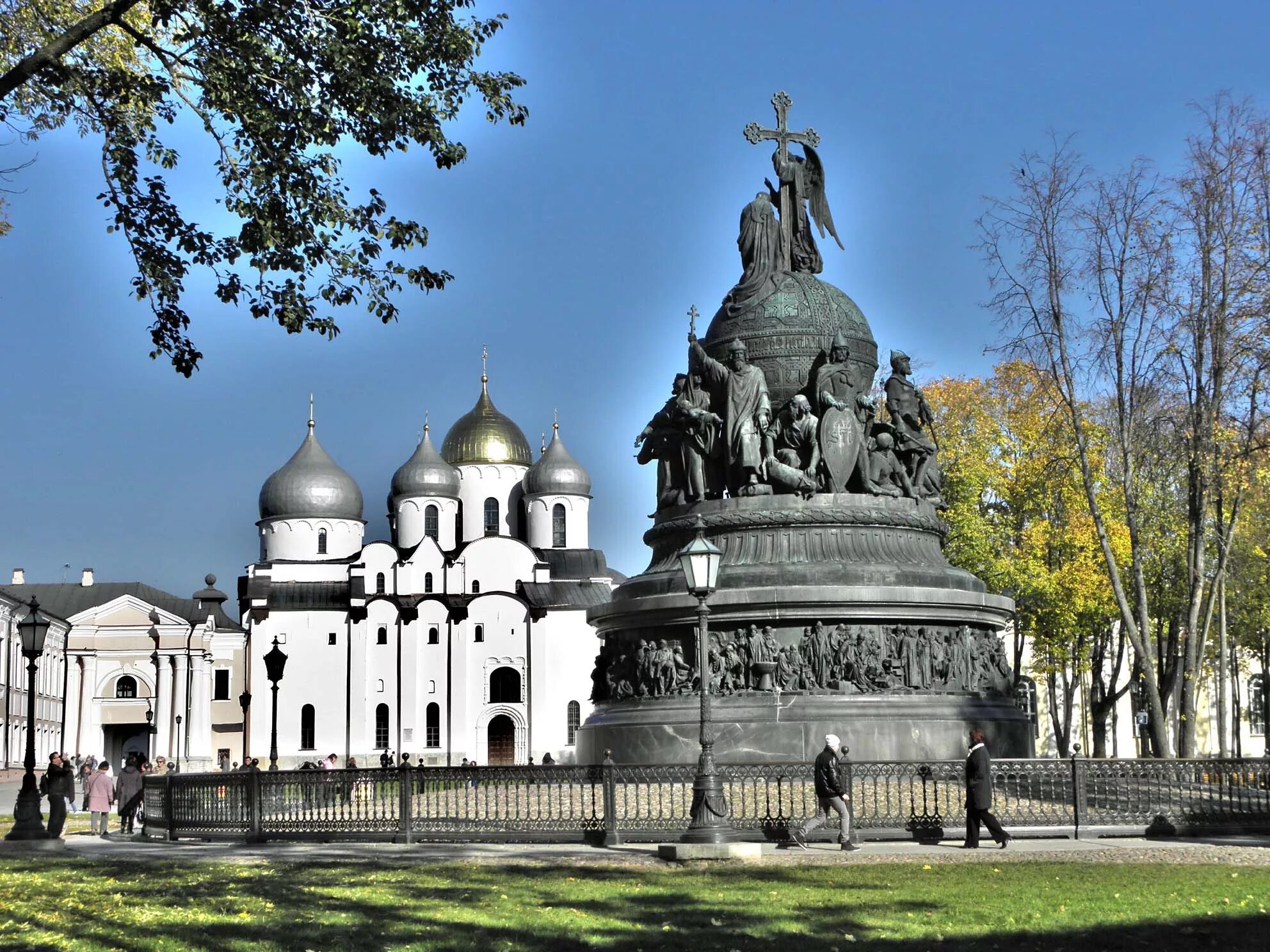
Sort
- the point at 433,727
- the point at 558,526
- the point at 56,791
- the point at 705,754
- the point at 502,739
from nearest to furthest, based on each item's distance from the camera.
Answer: the point at 705,754
the point at 56,791
the point at 433,727
the point at 502,739
the point at 558,526

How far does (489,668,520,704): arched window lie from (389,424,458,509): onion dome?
556 inches

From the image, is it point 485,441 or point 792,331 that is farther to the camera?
point 485,441

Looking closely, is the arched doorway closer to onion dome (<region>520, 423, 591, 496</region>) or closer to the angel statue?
onion dome (<region>520, 423, 591, 496</region>)

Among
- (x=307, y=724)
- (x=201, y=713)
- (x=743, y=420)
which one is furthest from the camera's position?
(x=307, y=724)

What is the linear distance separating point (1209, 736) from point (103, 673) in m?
54.1

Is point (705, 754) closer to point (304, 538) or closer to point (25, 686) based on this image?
point (25, 686)

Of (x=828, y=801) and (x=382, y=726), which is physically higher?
(x=828, y=801)

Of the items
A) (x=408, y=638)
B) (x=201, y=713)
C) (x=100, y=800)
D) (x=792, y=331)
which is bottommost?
Answer: (x=201, y=713)

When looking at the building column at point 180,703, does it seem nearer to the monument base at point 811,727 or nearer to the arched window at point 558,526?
the arched window at point 558,526

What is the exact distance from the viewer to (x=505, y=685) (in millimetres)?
81188

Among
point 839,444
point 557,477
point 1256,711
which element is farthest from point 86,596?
Result: point 839,444

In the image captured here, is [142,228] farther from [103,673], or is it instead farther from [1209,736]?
[103,673]

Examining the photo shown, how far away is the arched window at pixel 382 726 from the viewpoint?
7956cm

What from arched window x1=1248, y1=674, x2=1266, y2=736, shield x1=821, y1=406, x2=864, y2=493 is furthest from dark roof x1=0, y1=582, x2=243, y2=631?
shield x1=821, y1=406, x2=864, y2=493
